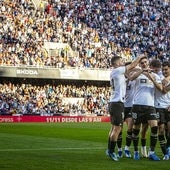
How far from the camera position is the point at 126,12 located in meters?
60.5

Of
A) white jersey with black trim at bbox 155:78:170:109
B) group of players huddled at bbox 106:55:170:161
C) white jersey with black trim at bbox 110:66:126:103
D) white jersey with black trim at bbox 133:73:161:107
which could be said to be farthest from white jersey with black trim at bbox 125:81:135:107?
white jersey with black trim at bbox 110:66:126:103

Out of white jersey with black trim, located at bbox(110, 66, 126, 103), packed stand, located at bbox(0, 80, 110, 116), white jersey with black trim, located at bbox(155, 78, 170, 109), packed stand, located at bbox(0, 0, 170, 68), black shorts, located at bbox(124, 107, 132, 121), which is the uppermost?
packed stand, located at bbox(0, 0, 170, 68)

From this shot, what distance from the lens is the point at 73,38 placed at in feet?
178

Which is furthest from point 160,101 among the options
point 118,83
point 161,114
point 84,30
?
point 84,30

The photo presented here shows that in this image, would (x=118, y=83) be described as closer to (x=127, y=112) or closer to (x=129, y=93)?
(x=129, y=93)

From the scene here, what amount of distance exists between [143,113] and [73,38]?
39.2 metres

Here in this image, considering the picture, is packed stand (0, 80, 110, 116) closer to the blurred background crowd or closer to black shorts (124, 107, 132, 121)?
the blurred background crowd

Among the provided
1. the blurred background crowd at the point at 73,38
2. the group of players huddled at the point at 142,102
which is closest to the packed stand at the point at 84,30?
the blurred background crowd at the point at 73,38

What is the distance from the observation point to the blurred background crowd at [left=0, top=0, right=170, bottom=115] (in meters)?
49.4

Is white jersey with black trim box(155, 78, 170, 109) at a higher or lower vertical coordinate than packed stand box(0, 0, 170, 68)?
lower

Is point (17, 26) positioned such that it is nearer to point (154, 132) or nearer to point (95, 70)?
point (95, 70)

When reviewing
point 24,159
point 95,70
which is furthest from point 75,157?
point 95,70

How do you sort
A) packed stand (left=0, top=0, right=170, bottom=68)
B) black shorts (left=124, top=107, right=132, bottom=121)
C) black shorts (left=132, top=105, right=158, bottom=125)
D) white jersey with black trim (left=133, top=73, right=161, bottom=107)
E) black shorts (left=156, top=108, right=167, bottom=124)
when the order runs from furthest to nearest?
packed stand (left=0, top=0, right=170, bottom=68)
black shorts (left=124, top=107, right=132, bottom=121)
black shorts (left=156, top=108, right=167, bottom=124)
white jersey with black trim (left=133, top=73, right=161, bottom=107)
black shorts (left=132, top=105, right=158, bottom=125)

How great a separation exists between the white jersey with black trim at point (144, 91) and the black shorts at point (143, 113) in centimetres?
11
